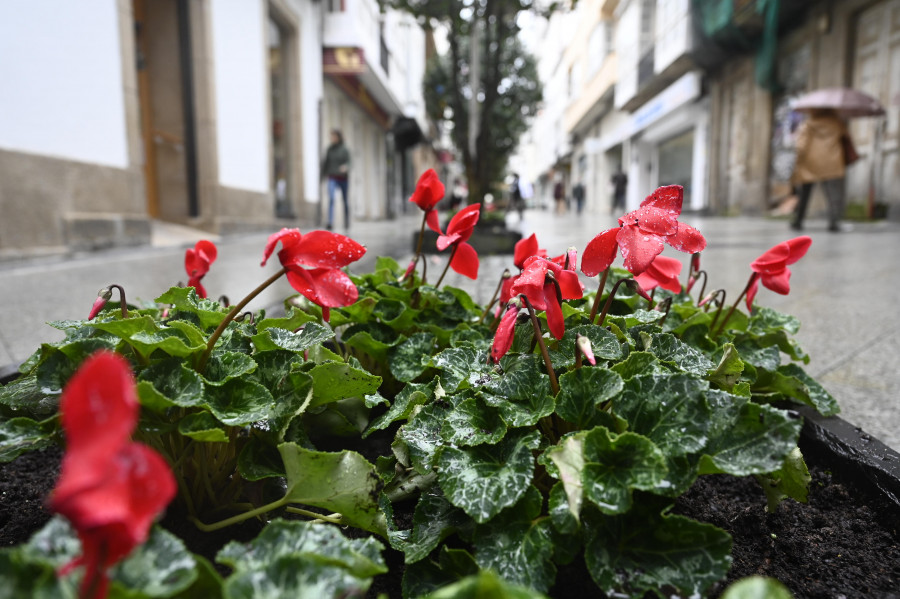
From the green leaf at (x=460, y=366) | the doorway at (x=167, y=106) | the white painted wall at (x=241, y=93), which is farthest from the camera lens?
the white painted wall at (x=241, y=93)

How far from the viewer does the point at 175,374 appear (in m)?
0.70

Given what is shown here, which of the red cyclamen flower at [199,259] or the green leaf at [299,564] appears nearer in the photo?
the green leaf at [299,564]

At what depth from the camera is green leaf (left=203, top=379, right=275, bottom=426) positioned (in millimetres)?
724

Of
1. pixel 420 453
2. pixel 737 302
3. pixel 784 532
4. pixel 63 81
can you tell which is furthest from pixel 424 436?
pixel 63 81

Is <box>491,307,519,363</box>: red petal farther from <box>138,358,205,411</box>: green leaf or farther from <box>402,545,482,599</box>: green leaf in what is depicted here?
Answer: <box>138,358,205,411</box>: green leaf

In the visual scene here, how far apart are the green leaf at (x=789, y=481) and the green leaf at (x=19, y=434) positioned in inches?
37.2

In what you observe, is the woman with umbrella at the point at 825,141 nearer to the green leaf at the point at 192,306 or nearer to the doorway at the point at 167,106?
the doorway at the point at 167,106

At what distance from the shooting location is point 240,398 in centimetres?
75

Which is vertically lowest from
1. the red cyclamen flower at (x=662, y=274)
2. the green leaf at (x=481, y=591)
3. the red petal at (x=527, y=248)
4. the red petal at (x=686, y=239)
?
the green leaf at (x=481, y=591)

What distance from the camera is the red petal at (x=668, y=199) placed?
32.1 inches

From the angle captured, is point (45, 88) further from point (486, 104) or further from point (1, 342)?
point (486, 104)

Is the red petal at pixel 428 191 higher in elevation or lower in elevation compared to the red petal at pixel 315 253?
higher

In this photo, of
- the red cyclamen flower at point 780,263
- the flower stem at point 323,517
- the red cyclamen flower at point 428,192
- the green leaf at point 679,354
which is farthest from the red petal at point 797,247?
the flower stem at point 323,517

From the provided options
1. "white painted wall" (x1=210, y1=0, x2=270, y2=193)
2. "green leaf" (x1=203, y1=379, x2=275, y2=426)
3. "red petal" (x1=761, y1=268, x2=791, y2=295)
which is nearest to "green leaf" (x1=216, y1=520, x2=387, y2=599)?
"green leaf" (x1=203, y1=379, x2=275, y2=426)
